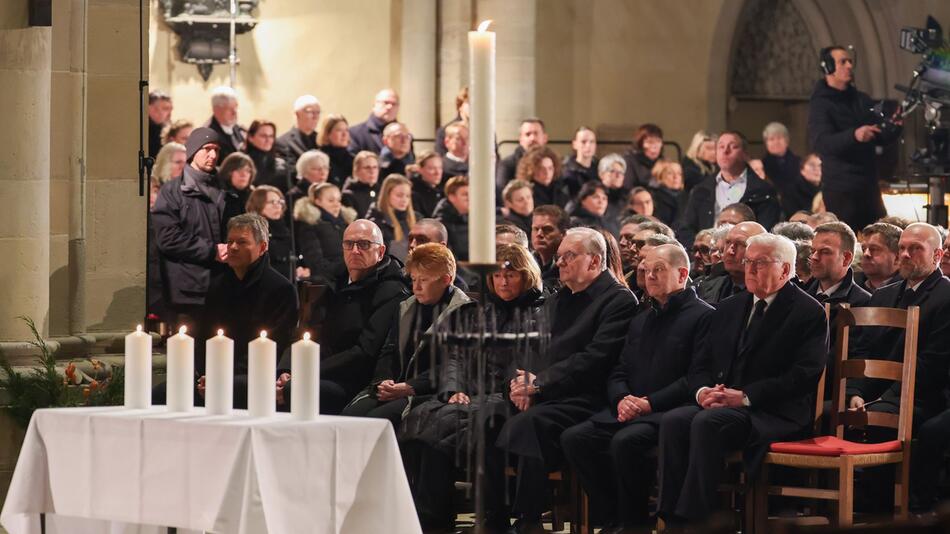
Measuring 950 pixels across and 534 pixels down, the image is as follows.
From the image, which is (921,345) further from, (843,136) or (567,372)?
(843,136)

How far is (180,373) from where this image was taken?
Answer: 20.5 ft

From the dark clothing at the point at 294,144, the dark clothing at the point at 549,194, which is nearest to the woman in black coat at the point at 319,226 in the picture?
the dark clothing at the point at 294,144

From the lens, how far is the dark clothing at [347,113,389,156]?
547 inches

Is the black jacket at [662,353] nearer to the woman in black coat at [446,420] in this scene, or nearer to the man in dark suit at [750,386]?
the man in dark suit at [750,386]

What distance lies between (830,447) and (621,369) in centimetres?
111

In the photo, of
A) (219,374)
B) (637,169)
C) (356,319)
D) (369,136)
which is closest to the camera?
(219,374)

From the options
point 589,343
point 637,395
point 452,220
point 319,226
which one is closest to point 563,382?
point 589,343

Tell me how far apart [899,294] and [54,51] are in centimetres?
416

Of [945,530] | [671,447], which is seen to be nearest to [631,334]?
[671,447]

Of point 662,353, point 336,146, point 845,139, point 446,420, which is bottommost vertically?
point 446,420

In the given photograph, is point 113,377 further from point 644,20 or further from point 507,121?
point 644,20

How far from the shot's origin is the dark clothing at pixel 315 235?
11891mm

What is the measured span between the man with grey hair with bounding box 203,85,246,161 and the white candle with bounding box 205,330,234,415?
20.3ft

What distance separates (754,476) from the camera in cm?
758
